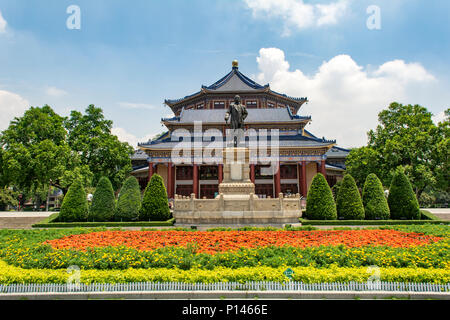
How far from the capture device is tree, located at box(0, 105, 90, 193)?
29531 mm

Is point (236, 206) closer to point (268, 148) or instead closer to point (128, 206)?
point (128, 206)

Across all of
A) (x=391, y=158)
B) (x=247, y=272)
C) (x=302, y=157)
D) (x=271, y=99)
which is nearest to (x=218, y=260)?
(x=247, y=272)

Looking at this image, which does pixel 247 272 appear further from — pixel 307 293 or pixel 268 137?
pixel 268 137

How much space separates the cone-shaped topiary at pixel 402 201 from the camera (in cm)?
2019

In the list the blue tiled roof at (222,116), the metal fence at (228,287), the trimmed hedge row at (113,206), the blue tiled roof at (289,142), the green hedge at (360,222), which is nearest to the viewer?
the metal fence at (228,287)

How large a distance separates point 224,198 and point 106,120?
89.1ft

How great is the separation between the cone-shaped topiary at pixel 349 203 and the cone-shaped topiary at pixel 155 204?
12.8 metres

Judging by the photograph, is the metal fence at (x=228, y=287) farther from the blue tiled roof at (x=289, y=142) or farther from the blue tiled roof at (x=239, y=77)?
the blue tiled roof at (x=239, y=77)

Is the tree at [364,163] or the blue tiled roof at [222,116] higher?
the blue tiled roof at [222,116]

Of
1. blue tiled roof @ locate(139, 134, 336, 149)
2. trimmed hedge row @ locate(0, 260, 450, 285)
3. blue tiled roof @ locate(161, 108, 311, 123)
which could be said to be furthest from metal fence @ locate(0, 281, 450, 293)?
blue tiled roof @ locate(161, 108, 311, 123)

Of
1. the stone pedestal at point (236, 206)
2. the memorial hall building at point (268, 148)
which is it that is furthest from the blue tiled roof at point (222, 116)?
the stone pedestal at point (236, 206)

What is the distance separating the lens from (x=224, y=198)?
1806cm

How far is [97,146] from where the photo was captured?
35938mm

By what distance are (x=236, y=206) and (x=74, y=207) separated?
1215cm
